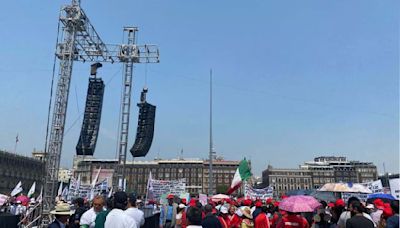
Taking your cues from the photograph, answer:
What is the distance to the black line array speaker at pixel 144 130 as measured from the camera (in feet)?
87.0

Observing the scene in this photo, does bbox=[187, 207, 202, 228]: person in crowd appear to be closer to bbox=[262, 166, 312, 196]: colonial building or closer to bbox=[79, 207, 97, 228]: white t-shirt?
bbox=[79, 207, 97, 228]: white t-shirt

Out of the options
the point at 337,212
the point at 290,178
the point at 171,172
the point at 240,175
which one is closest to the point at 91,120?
the point at 240,175

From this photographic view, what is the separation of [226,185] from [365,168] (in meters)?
52.8

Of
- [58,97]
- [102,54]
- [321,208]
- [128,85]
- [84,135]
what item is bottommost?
[321,208]

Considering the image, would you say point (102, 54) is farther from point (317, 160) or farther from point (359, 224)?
point (317, 160)

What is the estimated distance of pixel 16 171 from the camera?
250 ft

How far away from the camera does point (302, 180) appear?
12950cm

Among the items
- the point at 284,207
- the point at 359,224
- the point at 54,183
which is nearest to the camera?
the point at 359,224

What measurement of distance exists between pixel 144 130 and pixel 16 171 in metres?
61.9

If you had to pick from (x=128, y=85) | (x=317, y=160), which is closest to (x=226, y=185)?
(x=317, y=160)

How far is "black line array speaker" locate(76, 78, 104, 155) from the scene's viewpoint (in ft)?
76.8

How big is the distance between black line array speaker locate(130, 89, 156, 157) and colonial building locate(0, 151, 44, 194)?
4722 centimetres

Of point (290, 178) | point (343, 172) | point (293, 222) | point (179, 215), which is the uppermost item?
point (343, 172)

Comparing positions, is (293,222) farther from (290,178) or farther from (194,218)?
(290,178)
